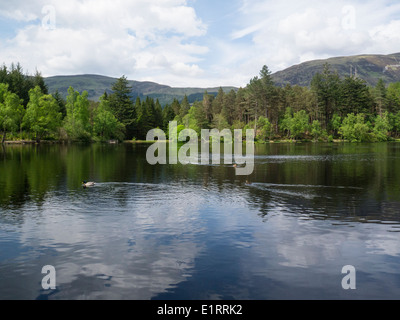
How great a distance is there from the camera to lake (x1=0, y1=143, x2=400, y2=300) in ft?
46.7

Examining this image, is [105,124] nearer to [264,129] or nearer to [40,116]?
[40,116]

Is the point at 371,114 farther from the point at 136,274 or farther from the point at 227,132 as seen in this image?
the point at 136,274

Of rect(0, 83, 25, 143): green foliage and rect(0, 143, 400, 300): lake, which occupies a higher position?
rect(0, 83, 25, 143): green foliage

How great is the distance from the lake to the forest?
374ft

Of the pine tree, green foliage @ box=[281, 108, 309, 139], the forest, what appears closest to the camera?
the forest

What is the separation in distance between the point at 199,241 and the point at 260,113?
527 feet

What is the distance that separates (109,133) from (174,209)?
150 meters

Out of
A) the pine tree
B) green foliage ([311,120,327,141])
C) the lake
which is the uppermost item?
the pine tree

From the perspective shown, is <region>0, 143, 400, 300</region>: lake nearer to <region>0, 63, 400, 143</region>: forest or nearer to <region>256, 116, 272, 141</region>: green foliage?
<region>0, 63, 400, 143</region>: forest

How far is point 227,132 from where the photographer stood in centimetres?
16700

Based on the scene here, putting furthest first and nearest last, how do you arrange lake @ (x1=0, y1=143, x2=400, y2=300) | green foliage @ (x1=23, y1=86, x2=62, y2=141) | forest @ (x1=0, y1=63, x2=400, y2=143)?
forest @ (x1=0, y1=63, x2=400, y2=143) → green foliage @ (x1=23, y1=86, x2=62, y2=141) → lake @ (x1=0, y1=143, x2=400, y2=300)

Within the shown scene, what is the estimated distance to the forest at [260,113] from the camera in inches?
5625

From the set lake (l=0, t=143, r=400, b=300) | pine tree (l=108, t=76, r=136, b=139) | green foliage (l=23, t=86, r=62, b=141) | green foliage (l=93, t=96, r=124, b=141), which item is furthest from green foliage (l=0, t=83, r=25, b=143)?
lake (l=0, t=143, r=400, b=300)
